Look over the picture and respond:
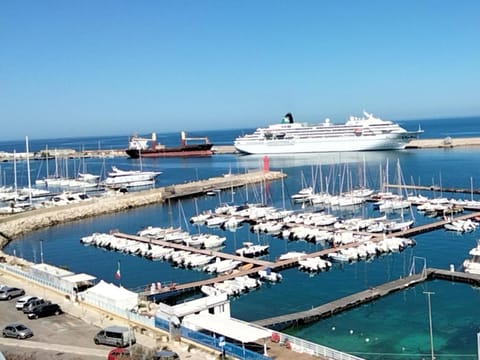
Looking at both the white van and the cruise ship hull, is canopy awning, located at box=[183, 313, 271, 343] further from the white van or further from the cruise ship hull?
the cruise ship hull

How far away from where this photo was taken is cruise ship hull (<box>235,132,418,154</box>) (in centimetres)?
11175

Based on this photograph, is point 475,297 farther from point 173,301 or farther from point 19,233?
point 19,233

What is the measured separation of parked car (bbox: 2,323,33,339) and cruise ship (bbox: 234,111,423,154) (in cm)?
9976

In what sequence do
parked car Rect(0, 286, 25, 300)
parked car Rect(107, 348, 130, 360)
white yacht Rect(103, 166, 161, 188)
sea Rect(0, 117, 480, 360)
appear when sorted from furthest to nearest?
white yacht Rect(103, 166, 161, 188), parked car Rect(0, 286, 25, 300), sea Rect(0, 117, 480, 360), parked car Rect(107, 348, 130, 360)

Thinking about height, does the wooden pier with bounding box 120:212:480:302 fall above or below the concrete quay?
below

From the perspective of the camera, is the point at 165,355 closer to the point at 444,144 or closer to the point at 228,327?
the point at 228,327

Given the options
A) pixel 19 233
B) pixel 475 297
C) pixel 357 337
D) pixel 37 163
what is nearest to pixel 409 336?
pixel 357 337

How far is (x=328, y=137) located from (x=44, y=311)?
327 ft

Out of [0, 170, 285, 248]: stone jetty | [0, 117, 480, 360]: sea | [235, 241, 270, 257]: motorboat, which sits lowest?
[0, 117, 480, 360]: sea

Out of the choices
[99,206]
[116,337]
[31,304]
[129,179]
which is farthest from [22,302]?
[129,179]

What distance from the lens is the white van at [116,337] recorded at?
16.1m

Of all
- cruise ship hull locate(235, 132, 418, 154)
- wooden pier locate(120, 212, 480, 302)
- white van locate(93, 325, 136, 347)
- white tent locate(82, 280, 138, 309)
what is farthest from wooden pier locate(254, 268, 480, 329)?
cruise ship hull locate(235, 132, 418, 154)

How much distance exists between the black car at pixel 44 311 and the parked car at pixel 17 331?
174 cm

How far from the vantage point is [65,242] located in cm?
4322
